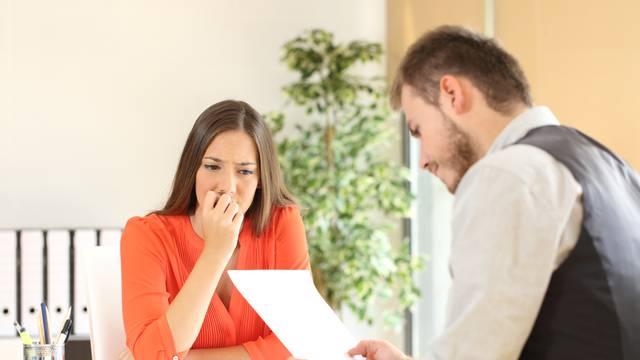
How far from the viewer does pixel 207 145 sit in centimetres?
209

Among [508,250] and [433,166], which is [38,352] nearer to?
[433,166]

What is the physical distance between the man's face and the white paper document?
1.25 ft

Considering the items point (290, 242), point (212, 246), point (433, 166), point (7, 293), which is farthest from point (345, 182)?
point (433, 166)

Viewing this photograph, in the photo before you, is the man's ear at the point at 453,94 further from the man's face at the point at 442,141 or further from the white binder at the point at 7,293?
the white binder at the point at 7,293

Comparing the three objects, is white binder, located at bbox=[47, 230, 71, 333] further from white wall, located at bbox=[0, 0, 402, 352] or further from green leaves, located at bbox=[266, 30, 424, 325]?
green leaves, located at bbox=[266, 30, 424, 325]

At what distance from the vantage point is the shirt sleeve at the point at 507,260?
113 cm

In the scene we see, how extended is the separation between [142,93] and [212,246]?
2897mm

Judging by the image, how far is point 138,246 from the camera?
6.77 ft

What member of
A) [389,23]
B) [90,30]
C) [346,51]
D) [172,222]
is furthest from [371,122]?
[172,222]

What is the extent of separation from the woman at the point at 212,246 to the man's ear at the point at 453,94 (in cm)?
81

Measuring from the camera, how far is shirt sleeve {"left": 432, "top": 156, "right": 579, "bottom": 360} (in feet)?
3.69

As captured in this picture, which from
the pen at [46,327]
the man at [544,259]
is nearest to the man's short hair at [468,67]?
the man at [544,259]

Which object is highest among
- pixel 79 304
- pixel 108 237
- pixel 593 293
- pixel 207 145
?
pixel 207 145

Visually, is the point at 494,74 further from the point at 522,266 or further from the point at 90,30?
the point at 90,30
